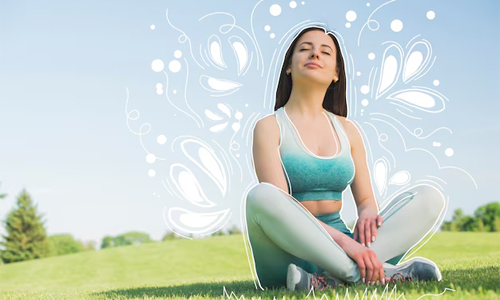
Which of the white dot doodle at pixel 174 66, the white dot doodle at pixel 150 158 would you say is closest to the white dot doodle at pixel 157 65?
the white dot doodle at pixel 174 66

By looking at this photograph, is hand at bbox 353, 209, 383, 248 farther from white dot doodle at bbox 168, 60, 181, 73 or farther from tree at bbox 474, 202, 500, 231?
tree at bbox 474, 202, 500, 231

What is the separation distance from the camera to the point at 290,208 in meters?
2.79

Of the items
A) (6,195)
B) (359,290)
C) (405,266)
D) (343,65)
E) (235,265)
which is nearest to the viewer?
(359,290)

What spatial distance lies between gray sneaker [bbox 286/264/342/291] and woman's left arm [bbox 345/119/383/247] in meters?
0.32

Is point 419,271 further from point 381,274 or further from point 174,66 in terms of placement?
point 174,66

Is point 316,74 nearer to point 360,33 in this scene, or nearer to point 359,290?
point 360,33

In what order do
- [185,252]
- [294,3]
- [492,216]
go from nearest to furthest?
1. [294,3]
2. [185,252]
3. [492,216]

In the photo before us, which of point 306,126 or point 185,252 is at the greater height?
point 306,126

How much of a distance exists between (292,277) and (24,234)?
26.4 meters

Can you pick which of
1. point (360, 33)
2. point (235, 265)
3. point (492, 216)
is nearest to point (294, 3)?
point (360, 33)

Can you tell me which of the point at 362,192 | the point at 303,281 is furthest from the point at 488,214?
the point at 303,281

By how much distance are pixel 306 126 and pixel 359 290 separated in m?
1.10

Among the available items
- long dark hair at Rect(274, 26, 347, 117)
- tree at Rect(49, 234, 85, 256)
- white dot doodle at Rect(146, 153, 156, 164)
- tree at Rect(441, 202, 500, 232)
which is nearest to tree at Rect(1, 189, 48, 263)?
tree at Rect(49, 234, 85, 256)

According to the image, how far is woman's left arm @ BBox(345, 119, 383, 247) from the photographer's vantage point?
119 inches
